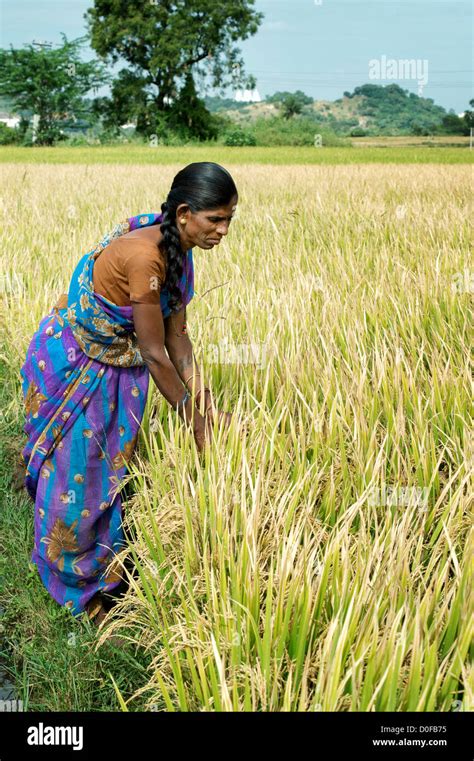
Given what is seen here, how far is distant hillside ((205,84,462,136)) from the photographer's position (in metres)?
78.1

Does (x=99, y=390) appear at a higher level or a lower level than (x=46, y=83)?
lower

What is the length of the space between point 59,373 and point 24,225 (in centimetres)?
406

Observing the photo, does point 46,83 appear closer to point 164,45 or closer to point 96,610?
point 164,45

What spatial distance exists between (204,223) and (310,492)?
2.19 ft

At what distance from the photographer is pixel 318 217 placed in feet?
19.4

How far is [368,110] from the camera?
97812mm

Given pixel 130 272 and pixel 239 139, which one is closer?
pixel 130 272

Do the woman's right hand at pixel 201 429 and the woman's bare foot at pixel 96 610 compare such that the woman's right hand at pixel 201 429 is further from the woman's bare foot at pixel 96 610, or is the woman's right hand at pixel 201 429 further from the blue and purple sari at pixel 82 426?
the woman's bare foot at pixel 96 610

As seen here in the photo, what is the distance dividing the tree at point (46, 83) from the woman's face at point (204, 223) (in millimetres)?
30817

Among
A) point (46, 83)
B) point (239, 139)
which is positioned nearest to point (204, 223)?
point (239, 139)

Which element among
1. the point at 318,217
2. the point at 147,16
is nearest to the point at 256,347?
the point at 318,217

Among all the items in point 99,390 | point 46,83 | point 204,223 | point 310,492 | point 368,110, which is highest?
point 368,110

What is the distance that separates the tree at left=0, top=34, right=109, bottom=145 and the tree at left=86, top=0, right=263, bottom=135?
162 cm

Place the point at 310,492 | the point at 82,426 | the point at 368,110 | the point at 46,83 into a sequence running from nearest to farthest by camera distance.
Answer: the point at 310,492 < the point at 82,426 < the point at 46,83 < the point at 368,110
